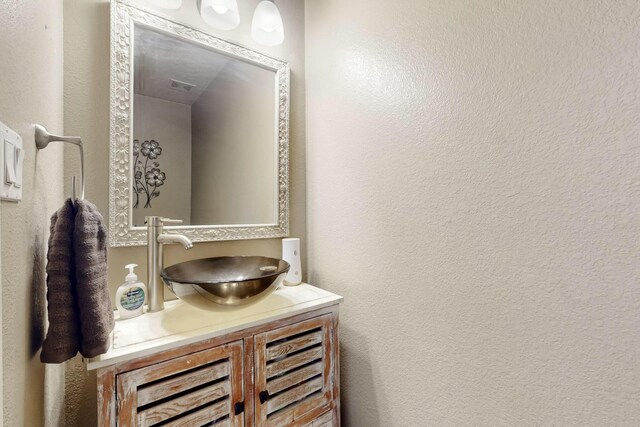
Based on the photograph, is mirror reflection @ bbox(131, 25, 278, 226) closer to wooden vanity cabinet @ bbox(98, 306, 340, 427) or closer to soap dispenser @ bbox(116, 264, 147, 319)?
soap dispenser @ bbox(116, 264, 147, 319)

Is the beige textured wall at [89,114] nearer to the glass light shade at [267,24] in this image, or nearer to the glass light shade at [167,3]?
the glass light shade at [167,3]

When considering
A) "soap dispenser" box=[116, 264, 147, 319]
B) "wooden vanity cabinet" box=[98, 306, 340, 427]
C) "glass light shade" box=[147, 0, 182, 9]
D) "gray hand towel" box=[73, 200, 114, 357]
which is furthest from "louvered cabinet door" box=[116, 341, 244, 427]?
Answer: "glass light shade" box=[147, 0, 182, 9]

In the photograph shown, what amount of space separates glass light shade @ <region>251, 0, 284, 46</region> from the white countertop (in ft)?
3.75

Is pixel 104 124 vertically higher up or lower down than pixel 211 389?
higher up

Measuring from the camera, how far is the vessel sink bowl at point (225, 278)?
808 mm

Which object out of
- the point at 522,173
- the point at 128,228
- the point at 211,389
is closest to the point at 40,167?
the point at 128,228

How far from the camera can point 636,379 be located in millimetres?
553

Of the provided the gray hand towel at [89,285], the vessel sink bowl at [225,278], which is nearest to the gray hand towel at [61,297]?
the gray hand towel at [89,285]

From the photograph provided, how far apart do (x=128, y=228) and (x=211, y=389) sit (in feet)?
1.97

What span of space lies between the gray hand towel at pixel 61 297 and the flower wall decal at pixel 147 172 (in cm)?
43

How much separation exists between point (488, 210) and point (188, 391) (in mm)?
948

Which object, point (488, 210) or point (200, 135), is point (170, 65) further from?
point (488, 210)

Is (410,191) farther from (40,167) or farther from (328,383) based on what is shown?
(40,167)

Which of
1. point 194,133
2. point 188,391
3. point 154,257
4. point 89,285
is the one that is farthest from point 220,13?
point 188,391
